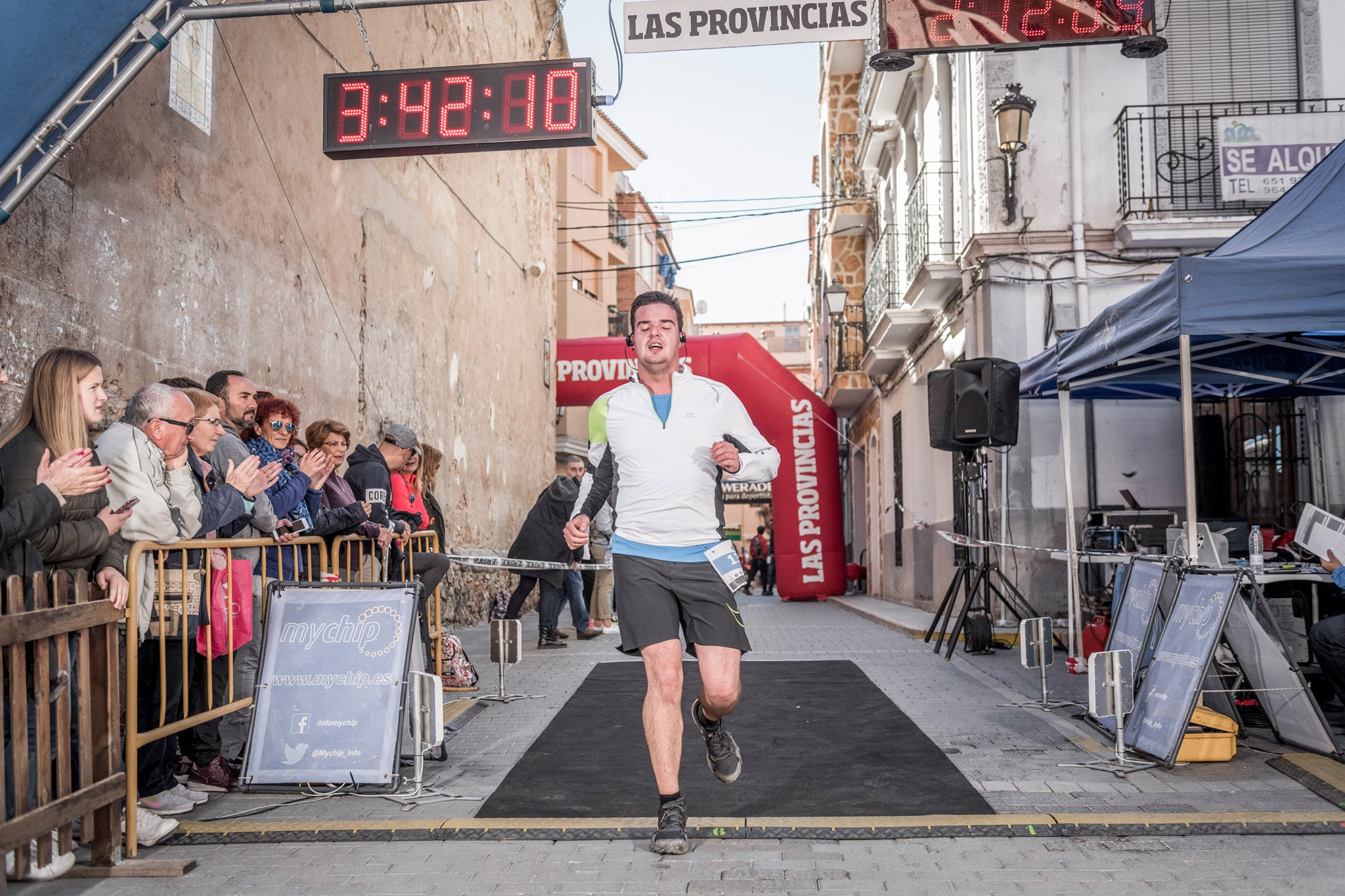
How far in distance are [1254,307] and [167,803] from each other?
5619mm

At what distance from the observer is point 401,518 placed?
8.70 m

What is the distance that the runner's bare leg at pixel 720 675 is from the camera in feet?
14.9

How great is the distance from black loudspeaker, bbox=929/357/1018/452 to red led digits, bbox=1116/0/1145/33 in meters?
3.21

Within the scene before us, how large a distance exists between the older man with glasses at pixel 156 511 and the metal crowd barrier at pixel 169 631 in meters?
0.02

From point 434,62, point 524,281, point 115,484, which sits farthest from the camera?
point 524,281

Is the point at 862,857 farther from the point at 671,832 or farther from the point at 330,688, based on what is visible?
the point at 330,688

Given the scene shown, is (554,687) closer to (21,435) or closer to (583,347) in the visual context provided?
(21,435)

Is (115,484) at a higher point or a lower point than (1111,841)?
higher

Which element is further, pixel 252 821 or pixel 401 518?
pixel 401 518

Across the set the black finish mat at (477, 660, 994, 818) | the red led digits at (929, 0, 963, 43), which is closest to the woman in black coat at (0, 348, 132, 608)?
the black finish mat at (477, 660, 994, 818)

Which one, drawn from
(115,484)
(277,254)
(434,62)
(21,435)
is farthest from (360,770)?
(434,62)

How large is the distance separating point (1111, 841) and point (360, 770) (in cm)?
300

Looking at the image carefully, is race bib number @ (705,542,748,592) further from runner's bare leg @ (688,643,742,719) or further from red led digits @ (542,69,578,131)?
red led digits @ (542,69,578,131)

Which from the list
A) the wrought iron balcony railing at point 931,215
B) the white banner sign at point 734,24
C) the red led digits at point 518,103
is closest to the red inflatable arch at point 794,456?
the wrought iron balcony railing at point 931,215
